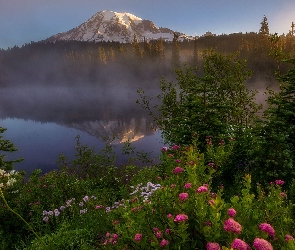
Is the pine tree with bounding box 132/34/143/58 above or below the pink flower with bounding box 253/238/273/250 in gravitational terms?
above

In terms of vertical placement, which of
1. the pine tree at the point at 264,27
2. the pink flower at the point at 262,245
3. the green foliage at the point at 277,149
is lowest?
the green foliage at the point at 277,149

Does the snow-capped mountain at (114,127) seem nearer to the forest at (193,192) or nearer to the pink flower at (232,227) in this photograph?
the forest at (193,192)

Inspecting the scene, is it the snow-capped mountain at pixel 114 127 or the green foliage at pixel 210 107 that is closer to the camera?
the green foliage at pixel 210 107

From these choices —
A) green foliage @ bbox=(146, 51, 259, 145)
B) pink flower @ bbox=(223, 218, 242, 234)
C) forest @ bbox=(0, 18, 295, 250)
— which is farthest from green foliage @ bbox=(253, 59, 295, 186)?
pink flower @ bbox=(223, 218, 242, 234)

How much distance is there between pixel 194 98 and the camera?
13.0m

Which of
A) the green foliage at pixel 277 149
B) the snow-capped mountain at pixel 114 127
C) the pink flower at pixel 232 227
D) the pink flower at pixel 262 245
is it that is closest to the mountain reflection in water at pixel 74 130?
the snow-capped mountain at pixel 114 127

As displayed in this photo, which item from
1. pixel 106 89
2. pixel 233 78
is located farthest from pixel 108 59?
pixel 233 78

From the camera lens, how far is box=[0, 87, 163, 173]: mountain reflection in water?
44.2 metres

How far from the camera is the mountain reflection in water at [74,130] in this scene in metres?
44.2

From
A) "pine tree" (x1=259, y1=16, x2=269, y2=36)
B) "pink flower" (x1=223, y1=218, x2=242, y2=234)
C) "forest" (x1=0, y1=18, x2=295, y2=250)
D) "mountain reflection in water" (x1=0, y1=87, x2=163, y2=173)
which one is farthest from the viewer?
"pine tree" (x1=259, y1=16, x2=269, y2=36)

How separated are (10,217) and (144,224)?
7.83 meters

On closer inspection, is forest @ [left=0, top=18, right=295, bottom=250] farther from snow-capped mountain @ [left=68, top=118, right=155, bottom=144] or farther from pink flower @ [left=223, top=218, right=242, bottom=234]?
snow-capped mountain @ [left=68, top=118, right=155, bottom=144]

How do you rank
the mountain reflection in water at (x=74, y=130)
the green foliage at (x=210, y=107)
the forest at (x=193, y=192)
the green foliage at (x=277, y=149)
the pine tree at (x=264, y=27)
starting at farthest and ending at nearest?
the pine tree at (x=264, y=27)
the mountain reflection in water at (x=74, y=130)
the green foliage at (x=210, y=107)
the green foliage at (x=277, y=149)
the forest at (x=193, y=192)

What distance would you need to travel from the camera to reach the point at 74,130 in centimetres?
7319
